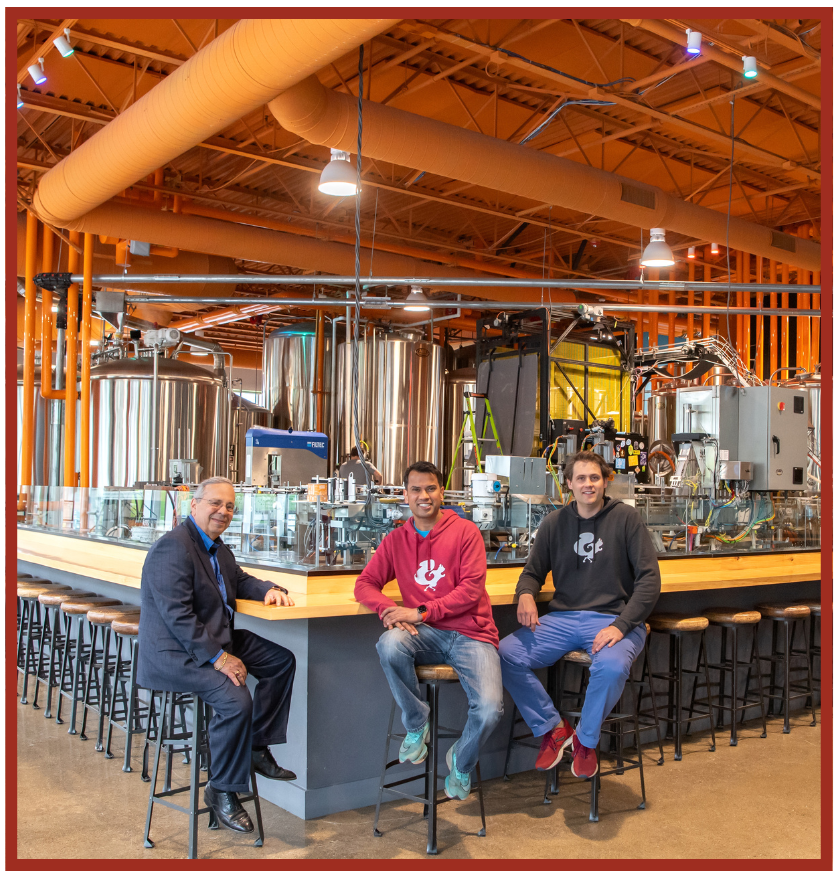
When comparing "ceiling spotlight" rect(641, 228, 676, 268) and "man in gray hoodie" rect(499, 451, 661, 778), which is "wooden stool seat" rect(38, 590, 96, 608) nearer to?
"man in gray hoodie" rect(499, 451, 661, 778)

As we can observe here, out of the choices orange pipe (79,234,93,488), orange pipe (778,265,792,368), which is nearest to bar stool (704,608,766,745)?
orange pipe (79,234,93,488)

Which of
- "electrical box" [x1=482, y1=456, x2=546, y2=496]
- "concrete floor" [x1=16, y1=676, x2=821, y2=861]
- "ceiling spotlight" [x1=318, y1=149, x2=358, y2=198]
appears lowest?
"concrete floor" [x1=16, y1=676, x2=821, y2=861]

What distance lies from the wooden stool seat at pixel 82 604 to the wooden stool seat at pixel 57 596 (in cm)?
9

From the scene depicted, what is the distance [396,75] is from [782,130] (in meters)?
4.10

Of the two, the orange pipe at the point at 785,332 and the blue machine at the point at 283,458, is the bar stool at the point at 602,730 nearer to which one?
the blue machine at the point at 283,458

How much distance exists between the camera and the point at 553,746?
3.77 m

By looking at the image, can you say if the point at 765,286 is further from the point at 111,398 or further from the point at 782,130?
the point at 111,398

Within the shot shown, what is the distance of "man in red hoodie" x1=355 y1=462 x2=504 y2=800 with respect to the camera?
341 cm

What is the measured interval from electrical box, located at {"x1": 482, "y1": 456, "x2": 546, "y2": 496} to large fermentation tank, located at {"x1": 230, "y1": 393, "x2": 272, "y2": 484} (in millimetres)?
6024

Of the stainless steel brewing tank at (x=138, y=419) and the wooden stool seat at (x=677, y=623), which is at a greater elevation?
the stainless steel brewing tank at (x=138, y=419)

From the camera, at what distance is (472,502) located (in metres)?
4.93

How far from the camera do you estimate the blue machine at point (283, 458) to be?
5.82m

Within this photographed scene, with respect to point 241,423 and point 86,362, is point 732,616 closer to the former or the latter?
point 86,362

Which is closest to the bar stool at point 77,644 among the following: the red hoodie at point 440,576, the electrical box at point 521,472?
the red hoodie at point 440,576
